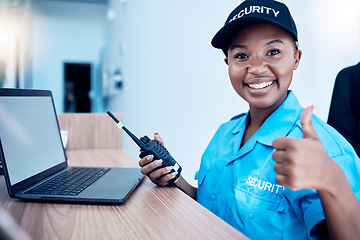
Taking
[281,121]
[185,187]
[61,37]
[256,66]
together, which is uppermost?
[61,37]

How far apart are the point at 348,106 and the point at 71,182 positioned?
81cm

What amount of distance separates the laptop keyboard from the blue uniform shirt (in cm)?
33

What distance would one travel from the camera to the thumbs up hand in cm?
46

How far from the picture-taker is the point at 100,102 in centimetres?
532

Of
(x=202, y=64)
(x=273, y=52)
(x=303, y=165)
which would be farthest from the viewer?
(x=202, y=64)

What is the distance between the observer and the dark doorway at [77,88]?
5699mm

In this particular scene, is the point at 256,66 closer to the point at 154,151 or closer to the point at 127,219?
the point at 154,151

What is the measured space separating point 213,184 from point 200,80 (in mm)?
1091

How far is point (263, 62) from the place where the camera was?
76cm

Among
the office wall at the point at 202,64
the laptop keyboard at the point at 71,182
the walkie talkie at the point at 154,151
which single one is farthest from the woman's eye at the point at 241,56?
the office wall at the point at 202,64

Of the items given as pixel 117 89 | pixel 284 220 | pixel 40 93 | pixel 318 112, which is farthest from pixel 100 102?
pixel 284 220

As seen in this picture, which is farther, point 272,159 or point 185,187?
point 185,187

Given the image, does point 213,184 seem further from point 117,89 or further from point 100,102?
point 100,102

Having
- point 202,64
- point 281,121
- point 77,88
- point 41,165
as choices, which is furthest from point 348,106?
point 77,88
